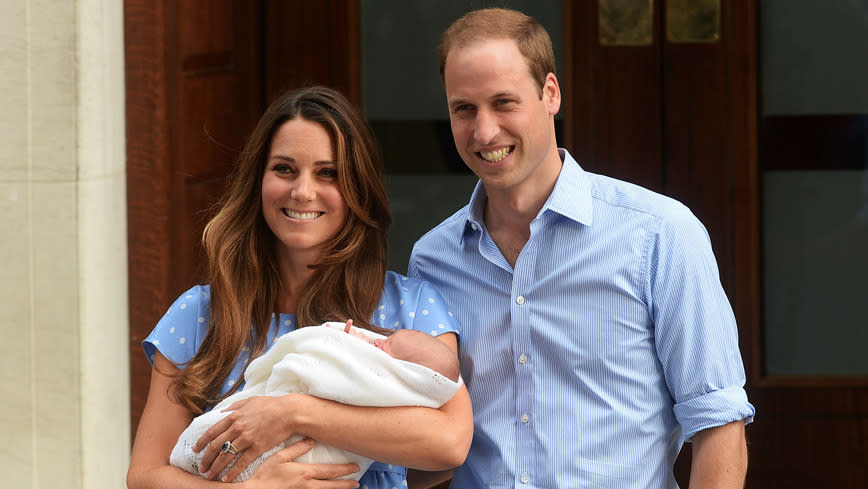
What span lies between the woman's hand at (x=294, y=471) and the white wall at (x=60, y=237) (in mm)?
1426

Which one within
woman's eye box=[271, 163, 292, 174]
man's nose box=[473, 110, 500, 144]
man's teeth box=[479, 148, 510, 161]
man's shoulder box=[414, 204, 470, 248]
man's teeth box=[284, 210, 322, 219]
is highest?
man's nose box=[473, 110, 500, 144]

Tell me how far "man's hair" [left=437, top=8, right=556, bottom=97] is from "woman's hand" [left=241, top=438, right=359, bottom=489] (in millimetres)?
828

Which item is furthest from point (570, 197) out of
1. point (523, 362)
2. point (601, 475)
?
point (601, 475)

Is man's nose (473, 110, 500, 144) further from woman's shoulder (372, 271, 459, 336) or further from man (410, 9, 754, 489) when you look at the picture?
woman's shoulder (372, 271, 459, 336)

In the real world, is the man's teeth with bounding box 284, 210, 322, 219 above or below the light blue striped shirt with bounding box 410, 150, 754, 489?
above

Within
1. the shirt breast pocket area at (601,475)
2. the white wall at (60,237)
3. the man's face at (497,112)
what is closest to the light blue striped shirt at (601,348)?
the shirt breast pocket area at (601,475)

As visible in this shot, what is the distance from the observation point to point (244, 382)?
7.89 ft

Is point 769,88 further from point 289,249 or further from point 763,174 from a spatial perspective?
point 289,249

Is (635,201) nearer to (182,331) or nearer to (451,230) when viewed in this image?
(451,230)

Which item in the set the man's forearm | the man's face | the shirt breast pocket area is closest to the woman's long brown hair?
the man's face

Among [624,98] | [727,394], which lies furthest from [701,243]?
[624,98]

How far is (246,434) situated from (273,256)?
49 centimetres

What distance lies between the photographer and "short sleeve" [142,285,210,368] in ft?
8.02

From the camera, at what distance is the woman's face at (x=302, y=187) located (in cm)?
243
